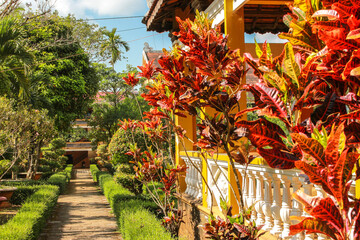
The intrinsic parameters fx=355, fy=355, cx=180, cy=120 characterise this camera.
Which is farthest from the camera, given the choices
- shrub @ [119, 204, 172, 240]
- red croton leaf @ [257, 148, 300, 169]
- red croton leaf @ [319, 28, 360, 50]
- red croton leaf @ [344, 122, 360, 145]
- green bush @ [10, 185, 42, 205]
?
green bush @ [10, 185, 42, 205]

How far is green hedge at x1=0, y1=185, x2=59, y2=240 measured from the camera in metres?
5.62

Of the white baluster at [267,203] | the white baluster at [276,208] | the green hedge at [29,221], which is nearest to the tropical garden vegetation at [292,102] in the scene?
the white baluster at [276,208]

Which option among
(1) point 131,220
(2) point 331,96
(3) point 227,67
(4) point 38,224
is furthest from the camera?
(4) point 38,224

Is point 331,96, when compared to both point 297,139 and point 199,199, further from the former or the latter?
point 199,199

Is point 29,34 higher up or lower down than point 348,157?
higher up

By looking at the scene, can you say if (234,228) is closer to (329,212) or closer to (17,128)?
(329,212)

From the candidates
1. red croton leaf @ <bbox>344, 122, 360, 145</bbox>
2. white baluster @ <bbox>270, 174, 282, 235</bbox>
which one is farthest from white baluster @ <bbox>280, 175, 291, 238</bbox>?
red croton leaf @ <bbox>344, 122, 360, 145</bbox>

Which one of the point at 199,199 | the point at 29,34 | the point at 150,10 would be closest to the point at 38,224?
the point at 199,199

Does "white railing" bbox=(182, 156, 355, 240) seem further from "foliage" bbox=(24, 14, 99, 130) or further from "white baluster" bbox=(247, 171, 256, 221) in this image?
"foliage" bbox=(24, 14, 99, 130)

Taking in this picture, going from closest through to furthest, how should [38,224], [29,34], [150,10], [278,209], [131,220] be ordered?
[278,209] → [131,220] → [150,10] → [38,224] → [29,34]

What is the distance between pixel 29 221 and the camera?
6.77m

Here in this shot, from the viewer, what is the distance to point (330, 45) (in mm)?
1233

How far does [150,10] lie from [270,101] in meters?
5.67

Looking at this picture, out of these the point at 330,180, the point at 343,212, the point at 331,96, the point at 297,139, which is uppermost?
the point at 331,96
